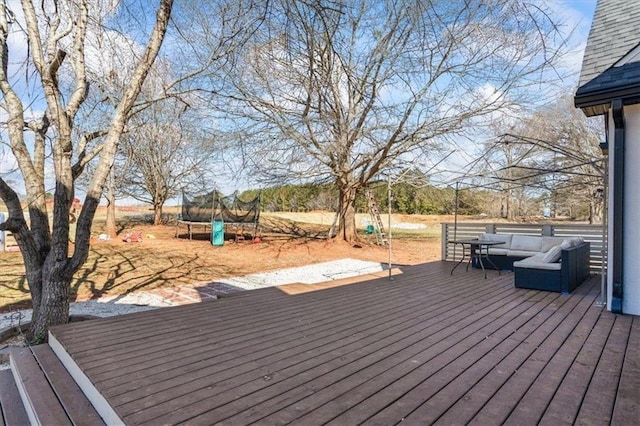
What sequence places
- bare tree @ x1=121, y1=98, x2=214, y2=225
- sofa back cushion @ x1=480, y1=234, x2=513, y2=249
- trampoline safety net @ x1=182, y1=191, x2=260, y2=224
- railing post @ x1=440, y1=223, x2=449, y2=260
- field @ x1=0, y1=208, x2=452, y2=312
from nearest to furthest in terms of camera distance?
1. field @ x1=0, y1=208, x2=452, y2=312
2. sofa back cushion @ x1=480, y1=234, x2=513, y2=249
3. railing post @ x1=440, y1=223, x2=449, y2=260
4. trampoline safety net @ x1=182, y1=191, x2=260, y2=224
5. bare tree @ x1=121, y1=98, x2=214, y2=225

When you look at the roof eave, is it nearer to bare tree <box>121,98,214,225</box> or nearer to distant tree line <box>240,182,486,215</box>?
bare tree <box>121,98,214,225</box>

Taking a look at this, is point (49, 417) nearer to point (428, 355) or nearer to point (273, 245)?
point (428, 355)

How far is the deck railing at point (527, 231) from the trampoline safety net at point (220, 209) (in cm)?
727

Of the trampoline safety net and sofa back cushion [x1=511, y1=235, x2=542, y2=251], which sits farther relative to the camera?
the trampoline safety net

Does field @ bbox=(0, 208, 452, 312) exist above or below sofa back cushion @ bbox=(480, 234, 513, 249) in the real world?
below

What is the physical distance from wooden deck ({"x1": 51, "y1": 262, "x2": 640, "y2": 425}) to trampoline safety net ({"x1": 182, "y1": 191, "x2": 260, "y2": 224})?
9668mm

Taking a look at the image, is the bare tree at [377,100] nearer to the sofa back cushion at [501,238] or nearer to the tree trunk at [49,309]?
the sofa back cushion at [501,238]

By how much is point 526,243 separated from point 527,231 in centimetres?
89

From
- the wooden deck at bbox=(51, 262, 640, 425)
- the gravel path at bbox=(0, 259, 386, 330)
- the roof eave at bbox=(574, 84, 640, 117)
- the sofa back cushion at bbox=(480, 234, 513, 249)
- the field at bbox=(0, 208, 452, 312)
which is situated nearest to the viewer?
the wooden deck at bbox=(51, 262, 640, 425)

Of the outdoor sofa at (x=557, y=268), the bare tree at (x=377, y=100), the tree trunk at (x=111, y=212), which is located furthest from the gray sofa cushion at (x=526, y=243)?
the tree trunk at (x=111, y=212)

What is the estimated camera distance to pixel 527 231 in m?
8.05

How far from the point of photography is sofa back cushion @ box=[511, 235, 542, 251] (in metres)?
7.18

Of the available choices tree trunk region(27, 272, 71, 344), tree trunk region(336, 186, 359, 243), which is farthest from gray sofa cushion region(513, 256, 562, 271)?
tree trunk region(336, 186, 359, 243)

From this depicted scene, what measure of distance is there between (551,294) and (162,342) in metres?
4.81
